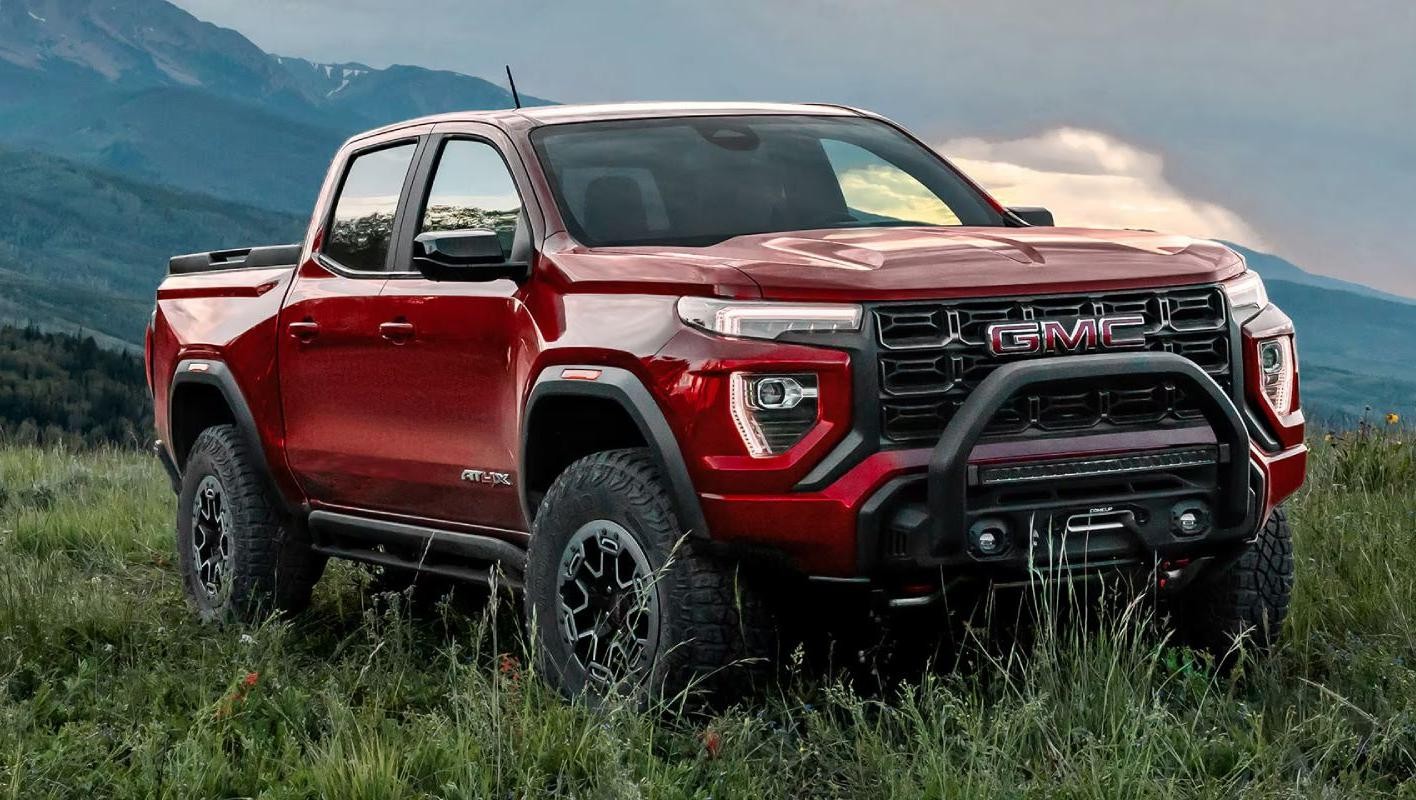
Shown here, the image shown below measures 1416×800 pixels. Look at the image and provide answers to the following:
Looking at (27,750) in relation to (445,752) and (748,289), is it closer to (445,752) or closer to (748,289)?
(445,752)

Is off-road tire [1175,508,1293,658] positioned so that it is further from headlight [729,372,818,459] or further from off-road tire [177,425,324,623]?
off-road tire [177,425,324,623]

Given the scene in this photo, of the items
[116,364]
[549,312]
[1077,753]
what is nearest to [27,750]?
[549,312]

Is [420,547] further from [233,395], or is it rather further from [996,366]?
[996,366]

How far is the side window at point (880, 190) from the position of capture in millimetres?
6156

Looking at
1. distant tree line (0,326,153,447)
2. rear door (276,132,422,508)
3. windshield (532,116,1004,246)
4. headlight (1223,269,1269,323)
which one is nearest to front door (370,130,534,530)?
rear door (276,132,422,508)

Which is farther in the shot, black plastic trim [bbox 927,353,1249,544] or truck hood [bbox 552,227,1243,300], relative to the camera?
truck hood [bbox 552,227,1243,300]

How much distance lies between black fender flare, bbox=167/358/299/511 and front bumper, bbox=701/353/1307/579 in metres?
3.06

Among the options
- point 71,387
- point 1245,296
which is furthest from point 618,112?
point 71,387

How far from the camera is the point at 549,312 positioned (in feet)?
17.0

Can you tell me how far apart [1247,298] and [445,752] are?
8.30 ft

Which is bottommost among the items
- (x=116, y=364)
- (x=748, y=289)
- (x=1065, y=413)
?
(x=116, y=364)

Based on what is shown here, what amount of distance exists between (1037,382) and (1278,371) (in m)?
1.06

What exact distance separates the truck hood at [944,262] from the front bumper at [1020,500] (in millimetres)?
254

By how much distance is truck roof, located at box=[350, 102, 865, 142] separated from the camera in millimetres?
5930
